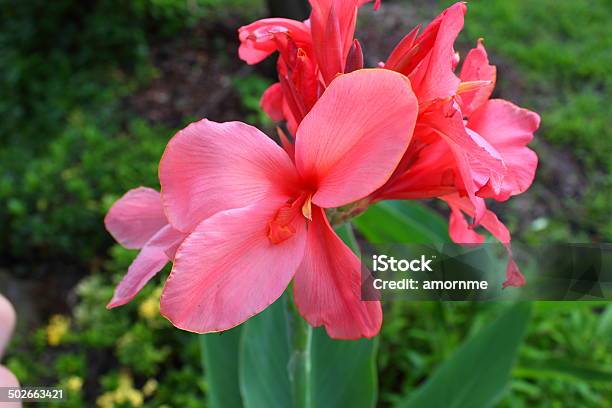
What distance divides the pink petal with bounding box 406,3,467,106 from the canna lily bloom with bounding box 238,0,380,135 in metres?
0.08

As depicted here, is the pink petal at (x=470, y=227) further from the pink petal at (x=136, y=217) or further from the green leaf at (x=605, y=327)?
the green leaf at (x=605, y=327)

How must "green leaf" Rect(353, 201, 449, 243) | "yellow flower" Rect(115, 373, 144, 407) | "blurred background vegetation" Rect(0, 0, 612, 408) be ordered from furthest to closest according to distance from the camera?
"blurred background vegetation" Rect(0, 0, 612, 408), "yellow flower" Rect(115, 373, 144, 407), "green leaf" Rect(353, 201, 449, 243)

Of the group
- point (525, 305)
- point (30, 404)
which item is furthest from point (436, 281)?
point (30, 404)

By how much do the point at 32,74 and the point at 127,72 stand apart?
0.45 metres

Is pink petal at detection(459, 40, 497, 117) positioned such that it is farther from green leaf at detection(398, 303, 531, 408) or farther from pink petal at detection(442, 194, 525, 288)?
green leaf at detection(398, 303, 531, 408)

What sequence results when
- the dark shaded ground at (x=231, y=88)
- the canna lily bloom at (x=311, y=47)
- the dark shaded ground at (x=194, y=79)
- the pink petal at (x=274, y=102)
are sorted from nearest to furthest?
the canna lily bloom at (x=311, y=47) < the pink petal at (x=274, y=102) < the dark shaded ground at (x=231, y=88) < the dark shaded ground at (x=194, y=79)

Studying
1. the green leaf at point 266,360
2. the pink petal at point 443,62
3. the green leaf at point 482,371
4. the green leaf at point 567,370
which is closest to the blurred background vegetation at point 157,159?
the green leaf at point 567,370

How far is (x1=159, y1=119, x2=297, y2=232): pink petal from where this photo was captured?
0.43 m

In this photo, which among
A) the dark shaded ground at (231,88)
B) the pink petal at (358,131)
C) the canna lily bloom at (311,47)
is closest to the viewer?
the pink petal at (358,131)

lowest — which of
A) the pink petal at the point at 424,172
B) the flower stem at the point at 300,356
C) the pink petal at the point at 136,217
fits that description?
the flower stem at the point at 300,356

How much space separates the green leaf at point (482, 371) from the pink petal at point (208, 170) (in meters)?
0.70

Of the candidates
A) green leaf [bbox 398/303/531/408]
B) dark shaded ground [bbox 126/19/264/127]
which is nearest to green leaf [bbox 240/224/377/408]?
green leaf [bbox 398/303/531/408]

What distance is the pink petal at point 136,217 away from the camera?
59 cm

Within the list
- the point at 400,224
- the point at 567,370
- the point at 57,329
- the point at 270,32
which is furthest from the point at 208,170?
the point at 57,329
